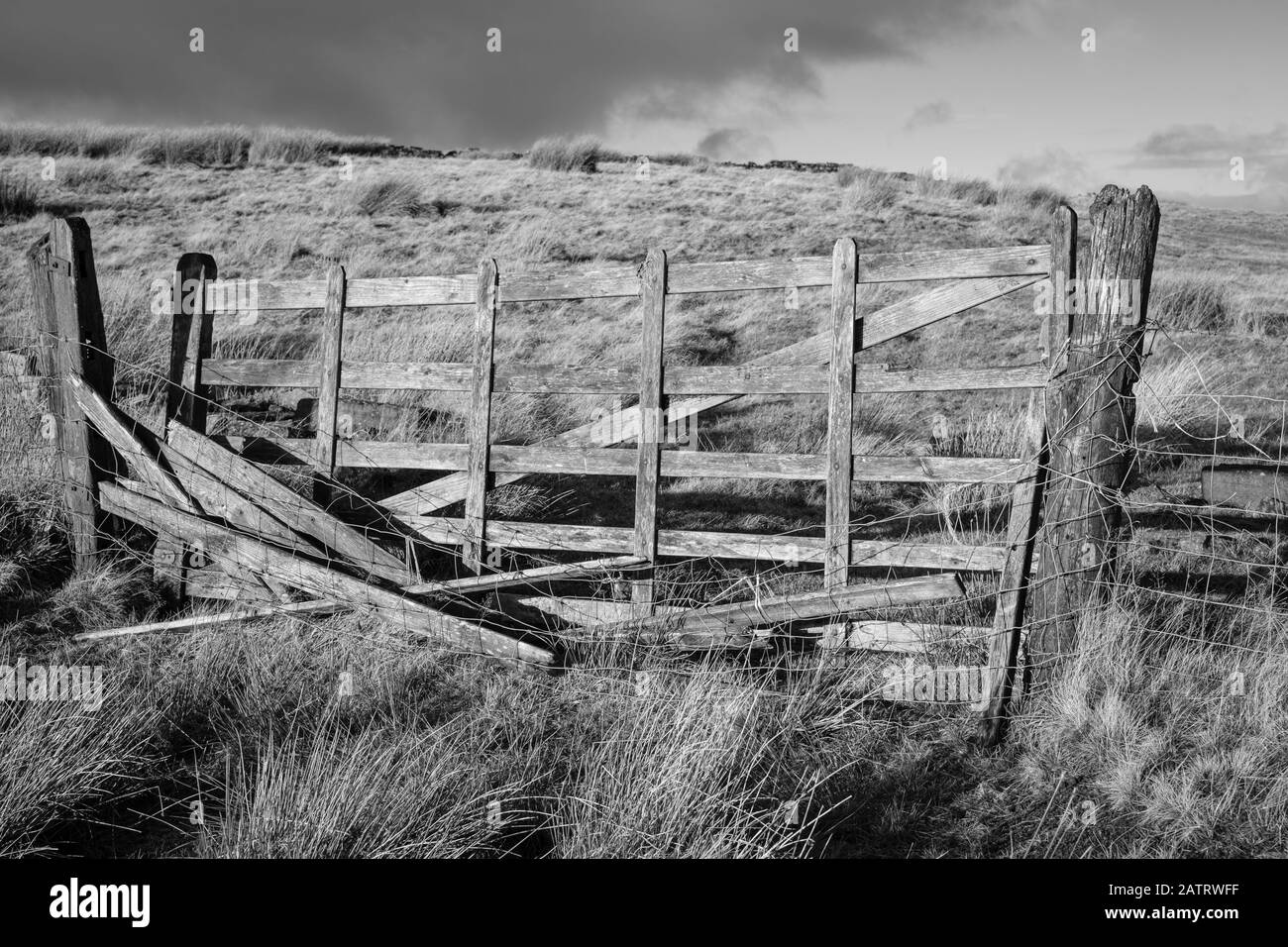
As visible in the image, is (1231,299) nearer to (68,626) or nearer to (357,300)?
(357,300)

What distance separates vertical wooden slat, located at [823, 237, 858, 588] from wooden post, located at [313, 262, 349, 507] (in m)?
3.27

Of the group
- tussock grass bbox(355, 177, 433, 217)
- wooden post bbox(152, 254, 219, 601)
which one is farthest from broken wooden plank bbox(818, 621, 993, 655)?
tussock grass bbox(355, 177, 433, 217)

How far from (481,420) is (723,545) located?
1.73m

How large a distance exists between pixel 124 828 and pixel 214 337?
9536mm

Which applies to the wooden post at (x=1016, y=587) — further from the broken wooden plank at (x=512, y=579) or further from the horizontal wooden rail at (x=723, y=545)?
the broken wooden plank at (x=512, y=579)

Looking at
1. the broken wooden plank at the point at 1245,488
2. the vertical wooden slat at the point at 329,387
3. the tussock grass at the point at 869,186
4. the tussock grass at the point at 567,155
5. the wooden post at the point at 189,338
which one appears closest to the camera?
the broken wooden plank at the point at 1245,488

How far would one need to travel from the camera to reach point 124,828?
11.5 ft

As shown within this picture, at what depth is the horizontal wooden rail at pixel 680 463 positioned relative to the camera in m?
5.19

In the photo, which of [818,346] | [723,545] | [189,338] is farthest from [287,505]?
[818,346]

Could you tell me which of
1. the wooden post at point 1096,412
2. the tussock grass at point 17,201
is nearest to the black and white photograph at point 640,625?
the wooden post at point 1096,412

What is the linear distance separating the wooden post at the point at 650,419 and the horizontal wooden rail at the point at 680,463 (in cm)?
12

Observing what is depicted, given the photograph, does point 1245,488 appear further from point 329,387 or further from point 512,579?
point 329,387
